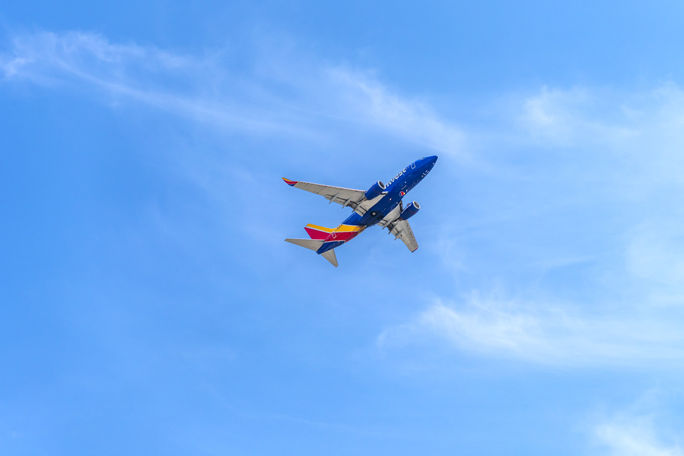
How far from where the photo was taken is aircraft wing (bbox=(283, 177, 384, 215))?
233 ft

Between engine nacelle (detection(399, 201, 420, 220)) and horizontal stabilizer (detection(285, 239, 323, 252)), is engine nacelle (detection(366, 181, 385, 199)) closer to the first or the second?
engine nacelle (detection(399, 201, 420, 220))

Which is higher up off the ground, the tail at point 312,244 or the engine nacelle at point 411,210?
the engine nacelle at point 411,210

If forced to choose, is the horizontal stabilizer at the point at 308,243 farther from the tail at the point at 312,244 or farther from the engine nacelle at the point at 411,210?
the engine nacelle at the point at 411,210

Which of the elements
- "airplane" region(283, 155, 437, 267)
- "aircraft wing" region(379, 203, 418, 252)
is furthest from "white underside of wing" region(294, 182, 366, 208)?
"aircraft wing" region(379, 203, 418, 252)

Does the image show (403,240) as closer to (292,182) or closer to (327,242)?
(327,242)

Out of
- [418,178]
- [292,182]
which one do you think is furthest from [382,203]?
[292,182]

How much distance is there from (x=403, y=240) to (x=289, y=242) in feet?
54.1

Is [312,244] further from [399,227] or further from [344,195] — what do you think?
[399,227]

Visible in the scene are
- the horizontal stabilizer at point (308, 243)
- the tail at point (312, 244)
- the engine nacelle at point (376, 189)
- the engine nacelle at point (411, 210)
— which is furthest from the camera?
the engine nacelle at point (411, 210)

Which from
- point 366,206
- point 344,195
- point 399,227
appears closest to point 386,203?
point 366,206

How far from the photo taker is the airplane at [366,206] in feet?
232

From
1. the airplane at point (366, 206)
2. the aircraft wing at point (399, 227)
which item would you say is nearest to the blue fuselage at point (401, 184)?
the airplane at point (366, 206)

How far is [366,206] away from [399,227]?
10063 mm

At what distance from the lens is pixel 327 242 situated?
76.1 meters
